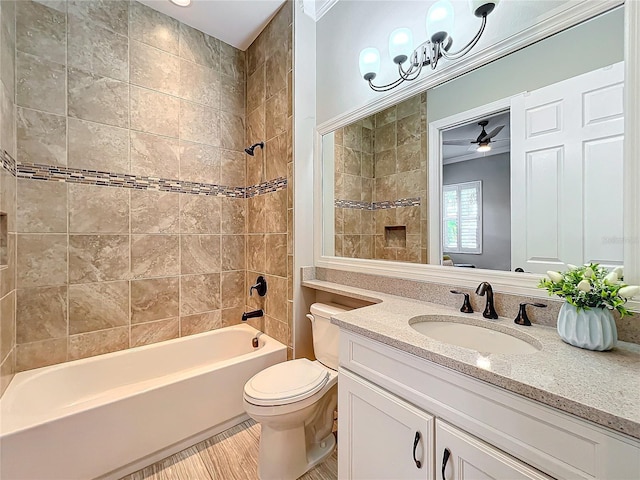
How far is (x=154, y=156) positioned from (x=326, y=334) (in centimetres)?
178

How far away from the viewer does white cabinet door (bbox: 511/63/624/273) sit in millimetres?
909

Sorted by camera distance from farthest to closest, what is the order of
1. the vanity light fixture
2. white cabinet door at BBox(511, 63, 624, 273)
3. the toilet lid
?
the toilet lid → the vanity light fixture → white cabinet door at BBox(511, 63, 624, 273)

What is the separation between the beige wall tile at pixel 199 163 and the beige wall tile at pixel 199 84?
0.37 m

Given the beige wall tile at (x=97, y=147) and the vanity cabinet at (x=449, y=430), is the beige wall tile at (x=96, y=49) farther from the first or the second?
the vanity cabinet at (x=449, y=430)

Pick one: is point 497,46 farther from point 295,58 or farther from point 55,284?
point 55,284

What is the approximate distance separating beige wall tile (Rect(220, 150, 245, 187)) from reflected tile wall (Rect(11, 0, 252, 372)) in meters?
0.01

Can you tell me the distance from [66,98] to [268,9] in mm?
1496

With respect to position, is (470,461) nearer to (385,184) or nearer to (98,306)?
(385,184)

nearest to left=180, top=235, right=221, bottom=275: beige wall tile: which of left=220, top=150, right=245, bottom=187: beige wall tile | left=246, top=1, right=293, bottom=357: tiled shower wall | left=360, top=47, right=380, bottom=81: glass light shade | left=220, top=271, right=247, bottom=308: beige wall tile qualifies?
left=220, top=271, right=247, bottom=308: beige wall tile

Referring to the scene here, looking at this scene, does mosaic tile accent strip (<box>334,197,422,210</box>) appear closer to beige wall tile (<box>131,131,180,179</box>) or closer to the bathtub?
the bathtub

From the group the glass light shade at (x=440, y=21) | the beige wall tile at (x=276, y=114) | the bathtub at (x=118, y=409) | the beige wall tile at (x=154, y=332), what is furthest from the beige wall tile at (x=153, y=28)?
the bathtub at (x=118, y=409)

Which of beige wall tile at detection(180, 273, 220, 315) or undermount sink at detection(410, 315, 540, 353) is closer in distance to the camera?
undermount sink at detection(410, 315, 540, 353)

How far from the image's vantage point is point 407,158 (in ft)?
5.12

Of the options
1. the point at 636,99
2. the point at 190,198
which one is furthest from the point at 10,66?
the point at 636,99
